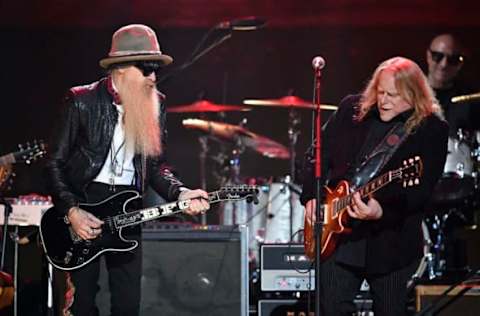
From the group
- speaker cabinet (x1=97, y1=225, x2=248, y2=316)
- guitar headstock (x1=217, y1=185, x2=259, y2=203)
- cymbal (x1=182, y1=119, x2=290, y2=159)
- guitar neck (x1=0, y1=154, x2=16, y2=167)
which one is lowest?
speaker cabinet (x1=97, y1=225, x2=248, y2=316)

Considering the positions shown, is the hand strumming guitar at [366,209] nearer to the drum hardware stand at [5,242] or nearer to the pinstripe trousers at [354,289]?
the pinstripe trousers at [354,289]

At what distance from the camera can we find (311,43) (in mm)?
10000

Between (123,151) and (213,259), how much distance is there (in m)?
1.28

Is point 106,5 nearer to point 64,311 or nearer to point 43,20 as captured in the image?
point 43,20

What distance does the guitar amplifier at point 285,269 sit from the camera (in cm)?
662

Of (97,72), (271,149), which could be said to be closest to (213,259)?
(271,149)

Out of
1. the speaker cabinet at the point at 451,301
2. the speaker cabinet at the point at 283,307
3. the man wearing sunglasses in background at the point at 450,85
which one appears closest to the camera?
the speaker cabinet at the point at 451,301

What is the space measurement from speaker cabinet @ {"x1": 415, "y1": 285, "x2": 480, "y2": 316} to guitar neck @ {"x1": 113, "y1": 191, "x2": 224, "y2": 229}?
1483mm

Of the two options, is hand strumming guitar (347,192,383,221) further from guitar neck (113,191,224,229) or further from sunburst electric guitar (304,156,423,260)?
guitar neck (113,191,224,229)

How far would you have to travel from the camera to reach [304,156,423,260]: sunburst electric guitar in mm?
5227

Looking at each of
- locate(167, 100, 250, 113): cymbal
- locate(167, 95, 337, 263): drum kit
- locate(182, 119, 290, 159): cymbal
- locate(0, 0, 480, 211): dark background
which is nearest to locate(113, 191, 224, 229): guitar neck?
locate(167, 95, 337, 263): drum kit

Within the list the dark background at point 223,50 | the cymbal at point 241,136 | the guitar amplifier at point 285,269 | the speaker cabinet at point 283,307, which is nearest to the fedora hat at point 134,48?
the guitar amplifier at point 285,269

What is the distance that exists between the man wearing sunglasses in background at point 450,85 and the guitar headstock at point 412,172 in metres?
3.20

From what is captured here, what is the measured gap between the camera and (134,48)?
5.50 metres
